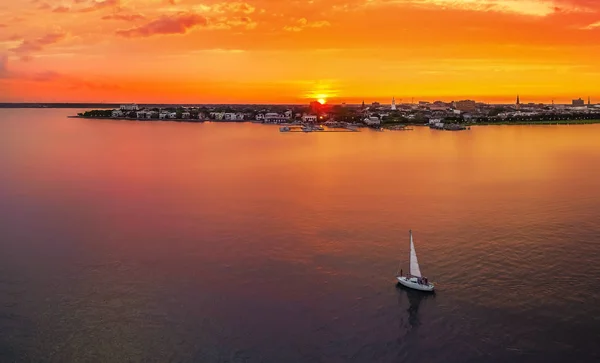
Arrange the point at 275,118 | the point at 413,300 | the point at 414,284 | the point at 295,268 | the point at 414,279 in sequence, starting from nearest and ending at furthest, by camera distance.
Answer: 1. the point at 413,300
2. the point at 414,284
3. the point at 414,279
4. the point at 295,268
5. the point at 275,118

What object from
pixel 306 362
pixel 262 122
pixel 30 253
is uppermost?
pixel 262 122

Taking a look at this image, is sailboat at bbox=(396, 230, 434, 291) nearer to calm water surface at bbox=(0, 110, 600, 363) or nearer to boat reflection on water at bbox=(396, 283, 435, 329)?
boat reflection on water at bbox=(396, 283, 435, 329)

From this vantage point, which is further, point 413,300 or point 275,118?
point 275,118

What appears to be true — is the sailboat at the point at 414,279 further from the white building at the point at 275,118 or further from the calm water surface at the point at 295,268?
the white building at the point at 275,118

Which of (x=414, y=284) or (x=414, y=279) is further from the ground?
(x=414, y=279)

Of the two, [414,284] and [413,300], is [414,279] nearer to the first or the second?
[414,284]

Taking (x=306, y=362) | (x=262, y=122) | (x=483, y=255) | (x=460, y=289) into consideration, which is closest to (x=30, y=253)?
(x=306, y=362)

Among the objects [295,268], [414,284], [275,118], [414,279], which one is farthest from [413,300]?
[275,118]

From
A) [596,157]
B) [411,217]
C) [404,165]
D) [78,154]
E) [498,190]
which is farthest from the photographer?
[78,154]

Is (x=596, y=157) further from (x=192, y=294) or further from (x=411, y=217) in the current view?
(x=192, y=294)
